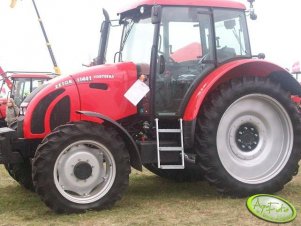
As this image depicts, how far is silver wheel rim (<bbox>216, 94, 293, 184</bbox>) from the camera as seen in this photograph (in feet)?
19.7

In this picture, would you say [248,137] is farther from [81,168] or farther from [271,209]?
[81,168]

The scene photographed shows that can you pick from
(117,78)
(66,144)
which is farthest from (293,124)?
(66,144)

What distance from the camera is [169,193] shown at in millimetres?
6434

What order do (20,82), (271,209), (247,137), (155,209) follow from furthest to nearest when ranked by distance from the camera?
(20,82) < (247,137) < (155,209) < (271,209)

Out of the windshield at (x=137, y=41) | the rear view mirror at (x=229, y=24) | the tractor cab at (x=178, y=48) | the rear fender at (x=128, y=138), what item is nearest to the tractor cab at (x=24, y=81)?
the windshield at (x=137, y=41)

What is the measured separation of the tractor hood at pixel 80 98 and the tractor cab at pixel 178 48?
0.27m

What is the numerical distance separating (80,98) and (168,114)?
1.04m

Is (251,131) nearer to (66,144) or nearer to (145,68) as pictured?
(145,68)

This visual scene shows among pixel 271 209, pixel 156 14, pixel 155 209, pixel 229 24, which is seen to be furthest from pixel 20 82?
pixel 271 209

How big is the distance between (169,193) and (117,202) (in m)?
0.92

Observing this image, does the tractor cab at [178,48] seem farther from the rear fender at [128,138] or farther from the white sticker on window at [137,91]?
the rear fender at [128,138]

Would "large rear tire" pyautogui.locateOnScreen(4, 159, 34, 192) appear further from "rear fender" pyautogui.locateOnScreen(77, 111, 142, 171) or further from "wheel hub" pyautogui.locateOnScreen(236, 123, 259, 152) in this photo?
"wheel hub" pyautogui.locateOnScreen(236, 123, 259, 152)

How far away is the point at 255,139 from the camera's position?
6223 mm

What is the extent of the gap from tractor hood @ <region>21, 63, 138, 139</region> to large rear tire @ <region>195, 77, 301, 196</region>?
0.97m
